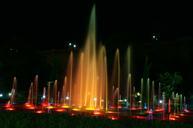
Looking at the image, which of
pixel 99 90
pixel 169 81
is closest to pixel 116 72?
pixel 169 81

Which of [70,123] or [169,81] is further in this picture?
[169,81]

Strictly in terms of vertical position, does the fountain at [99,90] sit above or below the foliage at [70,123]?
above

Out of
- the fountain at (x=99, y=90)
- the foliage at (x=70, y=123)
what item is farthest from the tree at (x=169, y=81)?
the foliage at (x=70, y=123)

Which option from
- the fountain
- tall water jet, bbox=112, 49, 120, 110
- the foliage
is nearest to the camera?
the foliage

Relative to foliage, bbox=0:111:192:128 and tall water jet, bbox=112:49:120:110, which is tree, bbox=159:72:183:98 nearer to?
tall water jet, bbox=112:49:120:110

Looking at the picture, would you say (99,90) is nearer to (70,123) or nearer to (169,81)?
(169,81)

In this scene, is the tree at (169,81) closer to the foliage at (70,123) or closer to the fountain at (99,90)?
the fountain at (99,90)

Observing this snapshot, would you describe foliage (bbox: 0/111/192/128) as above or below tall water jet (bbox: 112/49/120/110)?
below

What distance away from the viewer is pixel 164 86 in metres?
39.1

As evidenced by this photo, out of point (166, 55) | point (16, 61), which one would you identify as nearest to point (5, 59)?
point (16, 61)

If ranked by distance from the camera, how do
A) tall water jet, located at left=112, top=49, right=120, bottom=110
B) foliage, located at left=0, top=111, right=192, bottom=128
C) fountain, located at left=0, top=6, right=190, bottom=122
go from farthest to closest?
tall water jet, located at left=112, top=49, right=120, bottom=110 < fountain, located at left=0, top=6, right=190, bottom=122 < foliage, located at left=0, top=111, right=192, bottom=128

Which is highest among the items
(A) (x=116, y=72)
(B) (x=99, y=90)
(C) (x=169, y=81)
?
(A) (x=116, y=72)

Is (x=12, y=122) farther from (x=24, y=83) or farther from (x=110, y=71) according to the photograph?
(x=110, y=71)

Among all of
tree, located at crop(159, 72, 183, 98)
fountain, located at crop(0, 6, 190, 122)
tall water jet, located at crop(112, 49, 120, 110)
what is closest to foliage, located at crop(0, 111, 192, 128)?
fountain, located at crop(0, 6, 190, 122)
